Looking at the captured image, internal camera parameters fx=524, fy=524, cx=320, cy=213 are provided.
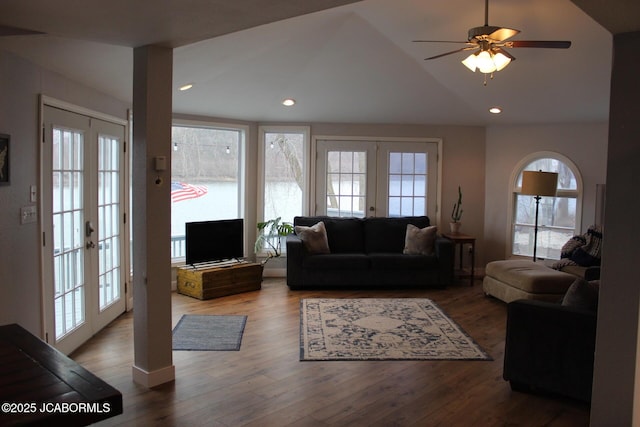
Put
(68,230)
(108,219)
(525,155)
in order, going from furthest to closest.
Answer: (525,155)
(108,219)
(68,230)

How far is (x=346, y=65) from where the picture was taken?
19.1ft

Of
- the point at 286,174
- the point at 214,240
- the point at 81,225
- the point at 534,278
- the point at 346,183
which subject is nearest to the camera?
the point at 81,225

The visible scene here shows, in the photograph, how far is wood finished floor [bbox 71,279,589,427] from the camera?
3.22 m

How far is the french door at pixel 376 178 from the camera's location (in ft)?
24.6

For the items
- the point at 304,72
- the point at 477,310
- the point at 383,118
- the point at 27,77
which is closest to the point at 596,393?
the point at 477,310

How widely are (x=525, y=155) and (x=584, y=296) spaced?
4156mm

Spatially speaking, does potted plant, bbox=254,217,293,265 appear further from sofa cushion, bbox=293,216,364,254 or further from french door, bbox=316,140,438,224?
french door, bbox=316,140,438,224

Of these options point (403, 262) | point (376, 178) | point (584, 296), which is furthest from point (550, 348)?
point (376, 178)

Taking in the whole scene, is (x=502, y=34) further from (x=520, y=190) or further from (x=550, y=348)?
(x=520, y=190)

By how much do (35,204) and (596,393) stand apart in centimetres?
366

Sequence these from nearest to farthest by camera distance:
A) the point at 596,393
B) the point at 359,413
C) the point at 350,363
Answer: the point at 596,393
the point at 359,413
the point at 350,363

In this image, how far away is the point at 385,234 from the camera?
724cm

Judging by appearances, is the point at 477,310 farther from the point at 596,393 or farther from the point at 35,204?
the point at 35,204

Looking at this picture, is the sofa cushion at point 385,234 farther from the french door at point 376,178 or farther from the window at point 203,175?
the window at point 203,175
